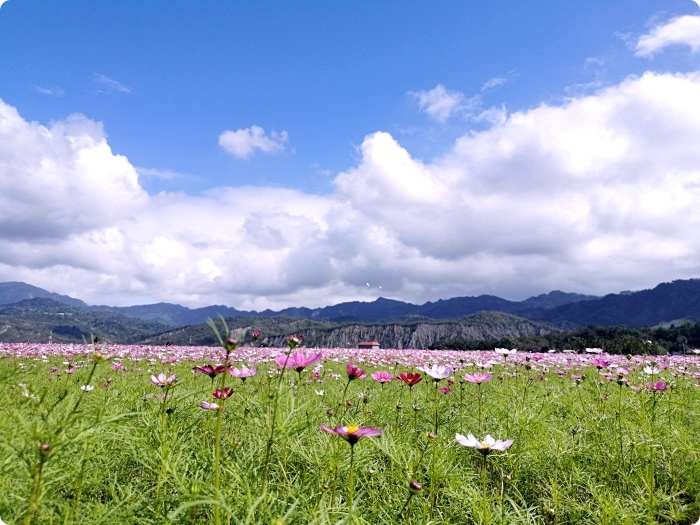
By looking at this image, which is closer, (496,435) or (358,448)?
(358,448)

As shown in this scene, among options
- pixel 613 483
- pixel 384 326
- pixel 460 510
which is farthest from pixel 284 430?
pixel 384 326

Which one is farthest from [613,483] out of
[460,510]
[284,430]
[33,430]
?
[33,430]

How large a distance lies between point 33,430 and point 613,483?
386 centimetres

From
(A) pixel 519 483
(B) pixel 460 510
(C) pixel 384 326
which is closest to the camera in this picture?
(B) pixel 460 510

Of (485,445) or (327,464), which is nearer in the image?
(485,445)

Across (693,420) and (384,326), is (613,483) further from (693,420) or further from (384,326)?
(384,326)

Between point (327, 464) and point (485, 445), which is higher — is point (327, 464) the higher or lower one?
the lower one

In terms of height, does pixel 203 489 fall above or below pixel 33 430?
below

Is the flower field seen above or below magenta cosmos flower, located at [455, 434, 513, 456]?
below

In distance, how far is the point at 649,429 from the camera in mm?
3418

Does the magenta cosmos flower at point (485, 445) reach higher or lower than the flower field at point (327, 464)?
higher

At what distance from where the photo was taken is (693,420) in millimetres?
4906

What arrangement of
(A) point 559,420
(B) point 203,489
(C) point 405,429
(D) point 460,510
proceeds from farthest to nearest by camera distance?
(A) point 559,420, (C) point 405,429, (D) point 460,510, (B) point 203,489

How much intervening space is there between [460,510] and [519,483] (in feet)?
2.99
